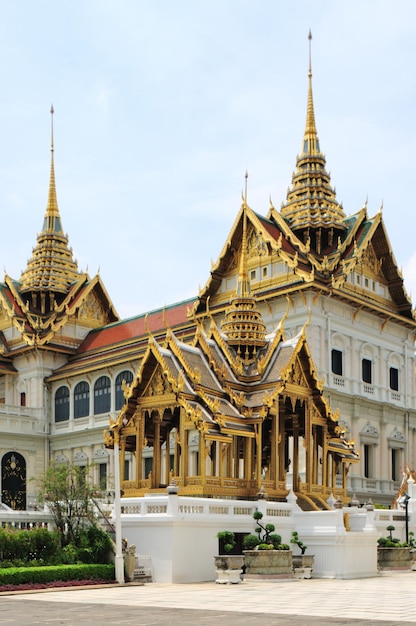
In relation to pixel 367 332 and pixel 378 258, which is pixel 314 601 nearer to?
pixel 367 332

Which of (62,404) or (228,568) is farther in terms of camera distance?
(62,404)

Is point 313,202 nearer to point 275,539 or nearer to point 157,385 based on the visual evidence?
point 157,385

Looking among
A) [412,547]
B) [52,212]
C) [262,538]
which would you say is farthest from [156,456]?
[52,212]

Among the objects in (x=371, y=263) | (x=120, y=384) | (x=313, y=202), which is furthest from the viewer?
(x=120, y=384)

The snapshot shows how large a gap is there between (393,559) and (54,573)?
9.51m

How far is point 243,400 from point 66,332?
1362 inches

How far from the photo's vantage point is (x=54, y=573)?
17.5 metres

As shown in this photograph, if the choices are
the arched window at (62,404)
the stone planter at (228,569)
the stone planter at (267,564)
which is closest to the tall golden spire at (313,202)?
the arched window at (62,404)

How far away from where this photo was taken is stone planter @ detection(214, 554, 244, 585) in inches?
723

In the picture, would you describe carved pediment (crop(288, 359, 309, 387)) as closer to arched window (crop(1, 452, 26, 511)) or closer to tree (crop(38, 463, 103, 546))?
tree (crop(38, 463, 103, 546))

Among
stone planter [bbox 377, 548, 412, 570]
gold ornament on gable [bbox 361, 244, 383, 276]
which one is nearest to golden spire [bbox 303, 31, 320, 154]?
gold ornament on gable [bbox 361, 244, 383, 276]

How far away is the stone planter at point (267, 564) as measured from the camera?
1889 centimetres

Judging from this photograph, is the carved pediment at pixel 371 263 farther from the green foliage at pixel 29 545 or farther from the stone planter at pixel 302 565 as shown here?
the green foliage at pixel 29 545

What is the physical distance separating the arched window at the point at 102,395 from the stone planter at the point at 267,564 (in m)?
29.7
